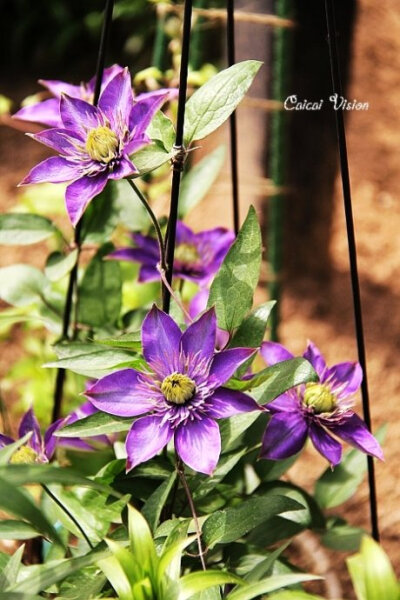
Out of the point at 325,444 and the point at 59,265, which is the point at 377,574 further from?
the point at 59,265

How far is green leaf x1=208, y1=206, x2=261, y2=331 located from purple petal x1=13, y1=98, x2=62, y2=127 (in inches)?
10.7

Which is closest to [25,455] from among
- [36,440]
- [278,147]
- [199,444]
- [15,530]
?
[36,440]

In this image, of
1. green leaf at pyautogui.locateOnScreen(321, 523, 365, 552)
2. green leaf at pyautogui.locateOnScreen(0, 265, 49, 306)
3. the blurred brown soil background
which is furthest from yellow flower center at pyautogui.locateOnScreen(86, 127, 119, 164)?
the blurred brown soil background

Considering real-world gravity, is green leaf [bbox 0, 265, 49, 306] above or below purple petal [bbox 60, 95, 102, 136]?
below

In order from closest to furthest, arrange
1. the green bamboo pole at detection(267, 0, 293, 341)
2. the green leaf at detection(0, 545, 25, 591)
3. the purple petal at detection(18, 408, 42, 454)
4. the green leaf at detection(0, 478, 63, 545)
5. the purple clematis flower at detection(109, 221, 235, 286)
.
→ the green leaf at detection(0, 478, 63, 545) < the green leaf at detection(0, 545, 25, 591) < the purple petal at detection(18, 408, 42, 454) < the purple clematis flower at detection(109, 221, 235, 286) < the green bamboo pole at detection(267, 0, 293, 341)

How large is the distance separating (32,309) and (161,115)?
2.46ft

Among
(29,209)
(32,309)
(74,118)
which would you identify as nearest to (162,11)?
(29,209)

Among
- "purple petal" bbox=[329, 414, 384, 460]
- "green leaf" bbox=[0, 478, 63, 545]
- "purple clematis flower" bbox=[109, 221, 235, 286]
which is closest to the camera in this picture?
"green leaf" bbox=[0, 478, 63, 545]

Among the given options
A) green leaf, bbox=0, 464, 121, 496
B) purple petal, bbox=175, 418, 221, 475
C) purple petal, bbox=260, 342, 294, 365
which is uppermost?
purple petal, bbox=260, 342, 294, 365

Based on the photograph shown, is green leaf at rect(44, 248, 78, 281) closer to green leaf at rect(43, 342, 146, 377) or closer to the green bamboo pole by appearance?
green leaf at rect(43, 342, 146, 377)

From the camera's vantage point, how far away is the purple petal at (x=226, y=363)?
0.58 meters

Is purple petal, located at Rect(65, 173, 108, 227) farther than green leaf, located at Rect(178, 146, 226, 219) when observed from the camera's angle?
No

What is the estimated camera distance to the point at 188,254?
2.98 feet

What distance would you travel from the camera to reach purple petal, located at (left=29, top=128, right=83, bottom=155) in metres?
0.61
